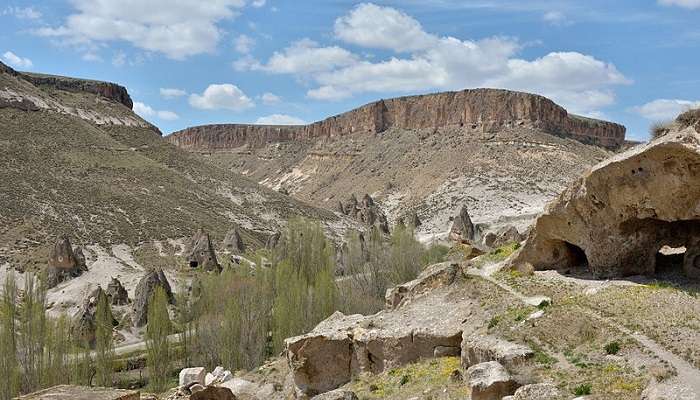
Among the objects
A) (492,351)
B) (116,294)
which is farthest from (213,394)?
(116,294)

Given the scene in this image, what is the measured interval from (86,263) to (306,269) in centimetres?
2122

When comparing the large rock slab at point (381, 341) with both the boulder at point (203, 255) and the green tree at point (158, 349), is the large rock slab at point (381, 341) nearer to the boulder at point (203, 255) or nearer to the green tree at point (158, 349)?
the green tree at point (158, 349)

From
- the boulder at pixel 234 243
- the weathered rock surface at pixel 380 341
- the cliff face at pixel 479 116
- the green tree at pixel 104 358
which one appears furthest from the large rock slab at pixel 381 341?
the cliff face at pixel 479 116

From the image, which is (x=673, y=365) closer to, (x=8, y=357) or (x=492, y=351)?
(x=492, y=351)

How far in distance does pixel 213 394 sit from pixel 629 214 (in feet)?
42.4

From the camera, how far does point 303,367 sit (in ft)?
67.3

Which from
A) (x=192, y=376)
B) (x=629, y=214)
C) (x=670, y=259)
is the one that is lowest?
(x=192, y=376)

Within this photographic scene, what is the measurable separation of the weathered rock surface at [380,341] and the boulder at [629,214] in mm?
3510

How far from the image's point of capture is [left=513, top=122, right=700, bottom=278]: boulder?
1576 cm

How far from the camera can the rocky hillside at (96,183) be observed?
63.6m

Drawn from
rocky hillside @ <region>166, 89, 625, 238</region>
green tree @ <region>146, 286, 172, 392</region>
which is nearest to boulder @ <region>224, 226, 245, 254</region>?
rocky hillside @ <region>166, 89, 625, 238</region>

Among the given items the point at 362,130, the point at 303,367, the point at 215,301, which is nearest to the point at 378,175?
the point at 362,130

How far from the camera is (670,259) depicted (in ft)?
63.1

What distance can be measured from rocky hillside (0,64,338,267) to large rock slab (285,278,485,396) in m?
40.3
